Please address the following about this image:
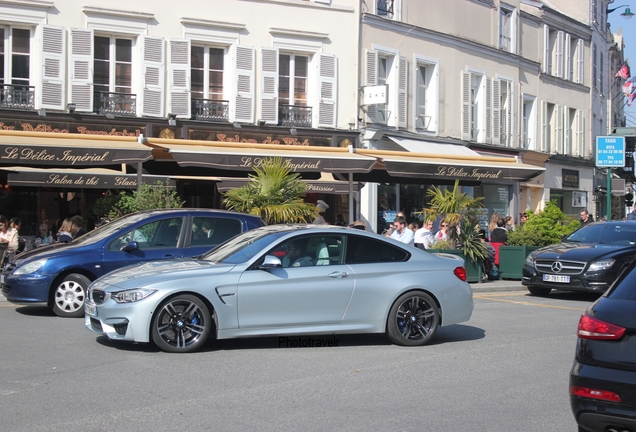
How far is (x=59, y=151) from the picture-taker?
14.9m

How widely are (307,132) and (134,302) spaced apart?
1648 centimetres

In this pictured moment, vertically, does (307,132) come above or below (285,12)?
below

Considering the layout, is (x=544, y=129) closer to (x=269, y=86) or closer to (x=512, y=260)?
(x=269, y=86)

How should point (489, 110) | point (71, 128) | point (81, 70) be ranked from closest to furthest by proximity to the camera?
point (71, 128) < point (81, 70) < point (489, 110)

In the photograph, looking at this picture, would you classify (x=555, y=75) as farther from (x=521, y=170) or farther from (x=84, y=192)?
(x=84, y=192)

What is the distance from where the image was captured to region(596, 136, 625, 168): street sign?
80.5 ft

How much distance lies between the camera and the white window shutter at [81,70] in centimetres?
2122

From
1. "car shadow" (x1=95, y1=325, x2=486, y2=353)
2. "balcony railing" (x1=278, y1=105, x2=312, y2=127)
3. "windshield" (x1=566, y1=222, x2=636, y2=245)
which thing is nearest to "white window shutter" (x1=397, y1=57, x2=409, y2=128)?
"balcony railing" (x1=278, y1=105, x2=312, y2=127)

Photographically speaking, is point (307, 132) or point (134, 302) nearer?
point (134, 302)

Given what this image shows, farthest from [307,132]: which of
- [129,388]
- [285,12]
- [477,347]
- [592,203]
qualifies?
[592,203]

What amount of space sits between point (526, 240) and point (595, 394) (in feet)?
46.4

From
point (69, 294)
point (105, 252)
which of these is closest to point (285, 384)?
point (105, 252)

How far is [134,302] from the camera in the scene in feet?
27.4

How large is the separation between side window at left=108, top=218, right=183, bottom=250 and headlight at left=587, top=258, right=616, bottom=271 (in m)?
7.80
